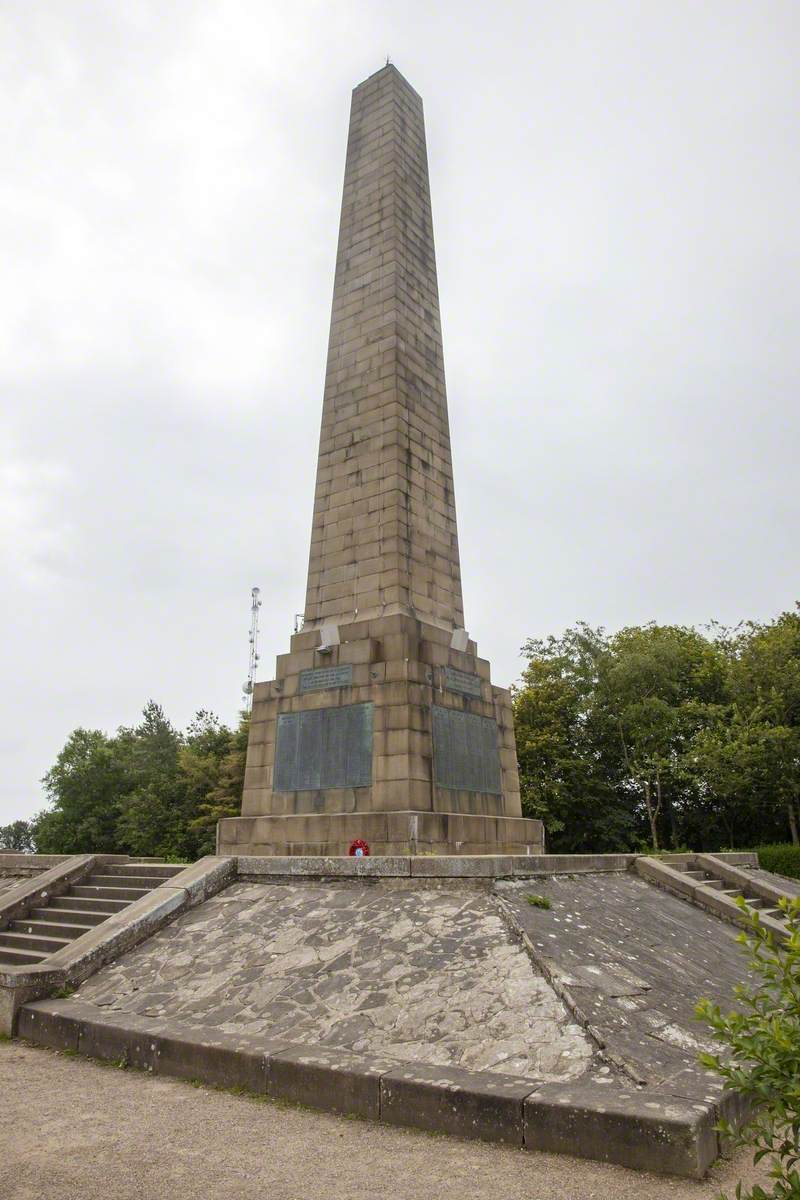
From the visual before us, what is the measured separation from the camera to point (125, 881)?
434 inches

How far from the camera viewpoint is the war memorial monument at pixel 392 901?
5297 mm

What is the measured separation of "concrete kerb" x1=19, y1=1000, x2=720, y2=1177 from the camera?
439 cm

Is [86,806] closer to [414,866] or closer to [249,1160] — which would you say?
[414,866]

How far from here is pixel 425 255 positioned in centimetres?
1527

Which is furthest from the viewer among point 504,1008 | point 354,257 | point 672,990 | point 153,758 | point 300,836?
point 153,758

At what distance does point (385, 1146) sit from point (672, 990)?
10.3 ft

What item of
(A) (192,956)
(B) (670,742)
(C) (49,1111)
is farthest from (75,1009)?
(B) (670,742)

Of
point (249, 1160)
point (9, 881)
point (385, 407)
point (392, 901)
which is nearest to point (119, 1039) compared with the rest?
point (249, 1160)

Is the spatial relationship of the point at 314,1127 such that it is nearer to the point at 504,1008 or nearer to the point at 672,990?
the point at 504,1008

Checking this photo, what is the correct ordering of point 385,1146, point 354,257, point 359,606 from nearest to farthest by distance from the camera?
1. point 385,1146
2. point 359,606
3. point 354,257

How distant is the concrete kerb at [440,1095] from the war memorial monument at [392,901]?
18 millimetres

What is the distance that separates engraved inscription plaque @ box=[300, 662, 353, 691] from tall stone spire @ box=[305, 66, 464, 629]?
0.96 meters

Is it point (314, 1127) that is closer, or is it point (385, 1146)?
point (385, 1146)

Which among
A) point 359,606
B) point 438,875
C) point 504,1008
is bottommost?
point 504,1008
